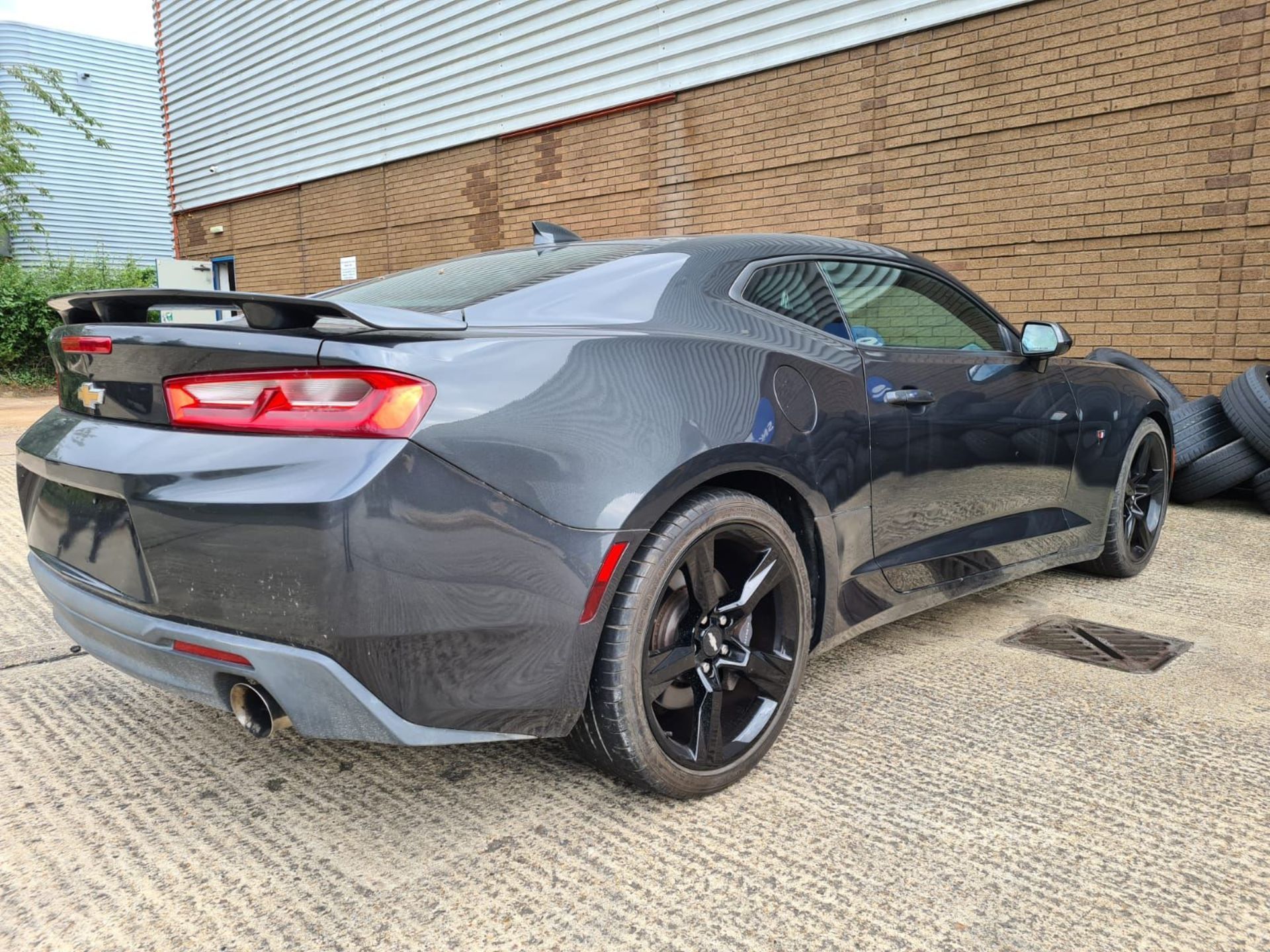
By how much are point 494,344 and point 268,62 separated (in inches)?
591

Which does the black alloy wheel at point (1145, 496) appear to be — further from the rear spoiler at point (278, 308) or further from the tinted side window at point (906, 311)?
the rear spoiler at point (278, 308)

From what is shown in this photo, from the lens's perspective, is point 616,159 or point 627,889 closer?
point 627,889

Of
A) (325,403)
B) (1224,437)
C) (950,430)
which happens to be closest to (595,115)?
(1224,437)

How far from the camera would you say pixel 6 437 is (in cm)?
968

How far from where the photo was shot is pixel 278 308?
1.81 m

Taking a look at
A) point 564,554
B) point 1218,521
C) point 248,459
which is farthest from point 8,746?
point 1218,521

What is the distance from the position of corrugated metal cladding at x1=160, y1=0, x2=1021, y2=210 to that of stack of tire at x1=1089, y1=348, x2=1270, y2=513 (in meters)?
3.21

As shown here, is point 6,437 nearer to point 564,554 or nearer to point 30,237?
point 564,554

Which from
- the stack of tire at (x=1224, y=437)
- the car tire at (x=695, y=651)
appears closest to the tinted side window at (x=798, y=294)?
the car tire at (x=695, y=651)

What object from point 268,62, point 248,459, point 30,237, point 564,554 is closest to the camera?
point 248,459

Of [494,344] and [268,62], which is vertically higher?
[268,62]

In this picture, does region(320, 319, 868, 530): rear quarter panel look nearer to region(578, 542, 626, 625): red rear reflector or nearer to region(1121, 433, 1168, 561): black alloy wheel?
region(578, 542, 626, 625): red rear reflector

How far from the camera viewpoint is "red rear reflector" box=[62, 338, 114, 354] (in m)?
2.07

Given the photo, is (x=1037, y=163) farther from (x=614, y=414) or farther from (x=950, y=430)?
(x=614, y=414)
